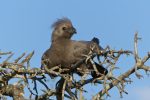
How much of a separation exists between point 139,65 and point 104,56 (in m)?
0.55

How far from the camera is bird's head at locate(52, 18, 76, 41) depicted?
356 inches

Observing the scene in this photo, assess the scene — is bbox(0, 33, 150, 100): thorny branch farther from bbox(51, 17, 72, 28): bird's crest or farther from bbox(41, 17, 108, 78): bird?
bbox(51, 17, 72, 28): bird's crest

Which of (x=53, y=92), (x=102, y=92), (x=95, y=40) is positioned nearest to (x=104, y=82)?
(x=102, y=92)

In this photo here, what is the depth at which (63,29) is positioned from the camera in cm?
911

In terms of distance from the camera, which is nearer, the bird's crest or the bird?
the bird

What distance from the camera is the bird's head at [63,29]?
356 inches

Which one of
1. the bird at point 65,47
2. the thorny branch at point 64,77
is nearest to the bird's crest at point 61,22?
the bird at point 65,47

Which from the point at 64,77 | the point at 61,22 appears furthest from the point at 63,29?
the point at 64,77

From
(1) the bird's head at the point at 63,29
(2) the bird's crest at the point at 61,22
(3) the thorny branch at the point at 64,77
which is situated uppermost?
(2) the bird's crest at the point at 61,22

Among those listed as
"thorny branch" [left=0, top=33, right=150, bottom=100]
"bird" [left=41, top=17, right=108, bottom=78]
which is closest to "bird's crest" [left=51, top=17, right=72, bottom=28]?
"bird" [left=41, top=17, right=108, bottom=78]

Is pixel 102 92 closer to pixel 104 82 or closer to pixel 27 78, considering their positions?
A: pixel 104 82

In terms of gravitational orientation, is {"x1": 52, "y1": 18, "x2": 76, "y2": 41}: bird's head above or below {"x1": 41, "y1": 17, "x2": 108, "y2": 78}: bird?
above

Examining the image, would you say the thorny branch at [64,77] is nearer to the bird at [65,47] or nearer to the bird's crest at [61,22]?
the bird at [65,47]

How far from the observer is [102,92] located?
5.59m
